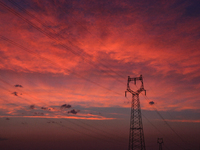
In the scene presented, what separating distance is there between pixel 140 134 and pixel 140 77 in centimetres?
1586

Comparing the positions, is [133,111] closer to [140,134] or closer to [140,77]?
[140,134]

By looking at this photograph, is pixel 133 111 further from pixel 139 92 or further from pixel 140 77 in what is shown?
pixel 140 77

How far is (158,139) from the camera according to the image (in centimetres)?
8612

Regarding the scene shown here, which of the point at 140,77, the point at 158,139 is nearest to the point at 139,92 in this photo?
the point at 140,77

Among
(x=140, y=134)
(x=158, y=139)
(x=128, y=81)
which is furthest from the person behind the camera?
(x=158, y=139)

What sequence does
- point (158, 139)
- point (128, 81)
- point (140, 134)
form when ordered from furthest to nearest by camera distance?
1. point (158, 139)
2. point (128, 81)
3. point (140, 134)

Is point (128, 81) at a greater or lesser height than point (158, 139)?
greater

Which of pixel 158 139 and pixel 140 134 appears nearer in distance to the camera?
pixel 140 134

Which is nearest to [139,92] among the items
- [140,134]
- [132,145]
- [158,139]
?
[140,134]

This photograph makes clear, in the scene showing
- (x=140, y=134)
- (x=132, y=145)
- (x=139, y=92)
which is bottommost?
(x=132, y=145)

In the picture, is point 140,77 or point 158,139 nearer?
point 140,77

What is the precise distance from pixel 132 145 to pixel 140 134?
12.9 ft

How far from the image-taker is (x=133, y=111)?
164ft

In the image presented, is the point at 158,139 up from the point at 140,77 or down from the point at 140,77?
down
